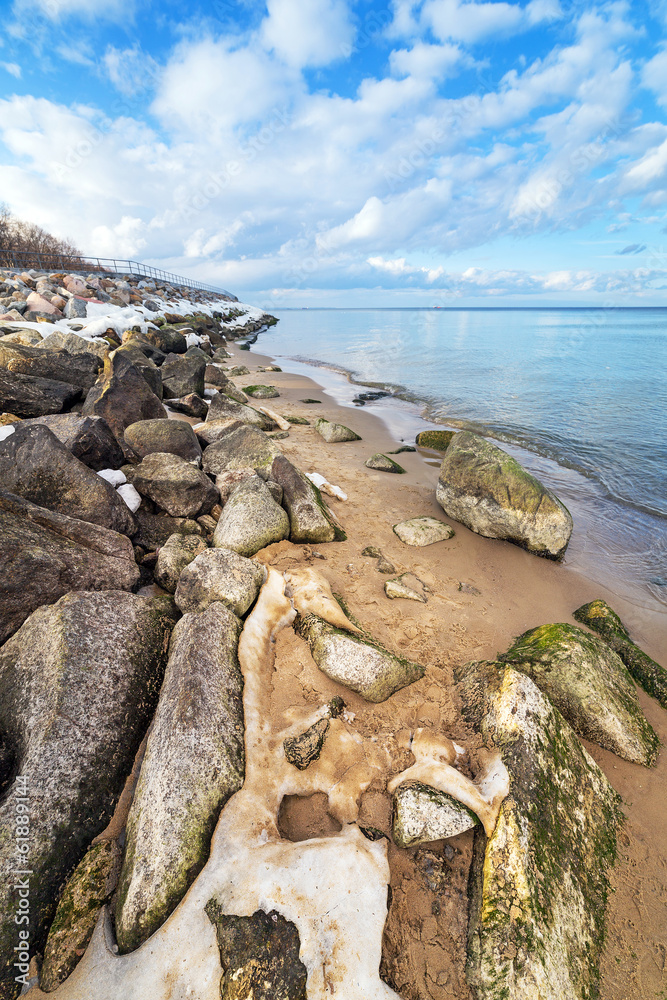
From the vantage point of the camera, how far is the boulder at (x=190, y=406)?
30.1ft

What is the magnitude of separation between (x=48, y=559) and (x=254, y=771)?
2403 mm

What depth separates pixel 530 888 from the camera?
2.30 m

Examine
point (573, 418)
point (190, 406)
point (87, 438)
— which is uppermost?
point (87, 438)

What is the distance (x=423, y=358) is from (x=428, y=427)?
17.5 meters

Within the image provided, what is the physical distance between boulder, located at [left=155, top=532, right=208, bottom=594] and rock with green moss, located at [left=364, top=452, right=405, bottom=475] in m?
4.86

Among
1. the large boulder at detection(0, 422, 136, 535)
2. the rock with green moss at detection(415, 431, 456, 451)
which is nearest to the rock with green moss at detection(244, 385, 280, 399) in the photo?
the rock with green moss at detection(415, 431, 456, 451)

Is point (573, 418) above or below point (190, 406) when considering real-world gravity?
below

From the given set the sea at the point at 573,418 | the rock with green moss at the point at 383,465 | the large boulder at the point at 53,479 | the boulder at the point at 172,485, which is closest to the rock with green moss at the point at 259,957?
the large boulder at the point at 53,479

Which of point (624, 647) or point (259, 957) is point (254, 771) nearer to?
point (259, 957)

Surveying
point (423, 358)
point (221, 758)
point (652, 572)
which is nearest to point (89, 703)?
point (221, 758)

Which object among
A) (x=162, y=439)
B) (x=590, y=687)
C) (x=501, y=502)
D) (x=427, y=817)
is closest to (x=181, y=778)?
(x=427, y=817)

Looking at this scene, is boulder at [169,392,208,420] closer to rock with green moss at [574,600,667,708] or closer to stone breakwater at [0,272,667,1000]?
stone breakwater at [0,272,667,1000]

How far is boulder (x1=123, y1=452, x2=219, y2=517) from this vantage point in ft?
17.3

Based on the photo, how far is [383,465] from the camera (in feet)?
28.5
